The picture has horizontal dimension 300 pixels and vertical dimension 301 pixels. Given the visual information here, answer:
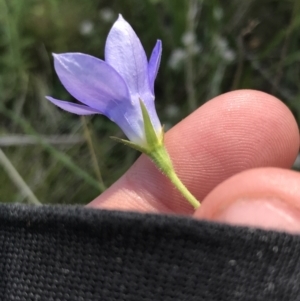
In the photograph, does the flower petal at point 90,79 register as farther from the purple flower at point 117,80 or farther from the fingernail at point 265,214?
the fingernail at point 265,214

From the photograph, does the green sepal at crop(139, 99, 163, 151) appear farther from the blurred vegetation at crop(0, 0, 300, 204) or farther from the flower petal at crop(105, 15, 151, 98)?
the blurred vegetation at crop(0, 0, 300, 204)

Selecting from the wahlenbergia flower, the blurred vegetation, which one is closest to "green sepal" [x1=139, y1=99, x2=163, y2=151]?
the wahlenbergia flower

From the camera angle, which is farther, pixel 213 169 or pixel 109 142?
pixel 109 142

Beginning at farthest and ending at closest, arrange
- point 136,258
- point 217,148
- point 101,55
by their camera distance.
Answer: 1. point 101,55
2. point 217,148
3. point 136,258

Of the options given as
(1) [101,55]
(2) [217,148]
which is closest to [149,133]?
(2) [217,148]

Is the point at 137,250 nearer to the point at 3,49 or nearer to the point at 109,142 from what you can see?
the point at 109,142

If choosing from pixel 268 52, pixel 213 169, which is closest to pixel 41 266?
pixel 213 169

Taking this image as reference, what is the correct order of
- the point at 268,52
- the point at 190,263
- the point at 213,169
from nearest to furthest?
the point at 190,263 → the point at 213,169 → the point at 268,52

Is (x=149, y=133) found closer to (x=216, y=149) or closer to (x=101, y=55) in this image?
(x=216, y=149)
